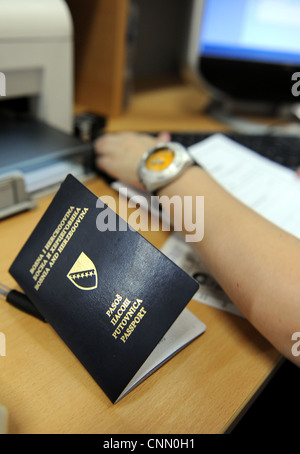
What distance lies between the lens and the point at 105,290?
354 millimetres

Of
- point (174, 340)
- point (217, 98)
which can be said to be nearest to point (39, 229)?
point (174, 340)

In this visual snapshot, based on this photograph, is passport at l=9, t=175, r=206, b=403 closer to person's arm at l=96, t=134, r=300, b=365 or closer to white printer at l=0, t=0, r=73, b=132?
person's arm at l=96, t=134, r=300, b=365

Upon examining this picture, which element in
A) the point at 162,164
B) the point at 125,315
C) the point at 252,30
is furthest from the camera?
the point at 252,30

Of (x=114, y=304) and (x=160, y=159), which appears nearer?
(x=114, y=304)

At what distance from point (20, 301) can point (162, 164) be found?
0.94 ft

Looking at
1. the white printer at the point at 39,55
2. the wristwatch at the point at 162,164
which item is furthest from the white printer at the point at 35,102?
the wristwatch at the point at 162,164

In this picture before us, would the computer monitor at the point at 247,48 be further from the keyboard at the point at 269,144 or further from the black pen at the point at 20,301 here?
the black pen at the point at 20,301

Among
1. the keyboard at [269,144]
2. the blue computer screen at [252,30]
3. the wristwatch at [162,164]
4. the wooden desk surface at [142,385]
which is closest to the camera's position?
the wooden desk surface at [142,385]

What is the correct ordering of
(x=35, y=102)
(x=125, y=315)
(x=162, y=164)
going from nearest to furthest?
(x=125, y=315), (x=162, y=164), (x=35, y=102)

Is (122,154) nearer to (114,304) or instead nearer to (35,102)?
(35,102)

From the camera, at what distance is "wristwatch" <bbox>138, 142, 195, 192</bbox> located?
53cm

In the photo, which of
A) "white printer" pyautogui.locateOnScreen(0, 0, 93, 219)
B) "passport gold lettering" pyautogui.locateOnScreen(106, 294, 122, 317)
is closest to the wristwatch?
"white printer" pyautogui.locateOnScreen(0, 0, 93, 219)

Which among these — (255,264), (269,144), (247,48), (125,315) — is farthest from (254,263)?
(247,48)

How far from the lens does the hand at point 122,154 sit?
609 mm
